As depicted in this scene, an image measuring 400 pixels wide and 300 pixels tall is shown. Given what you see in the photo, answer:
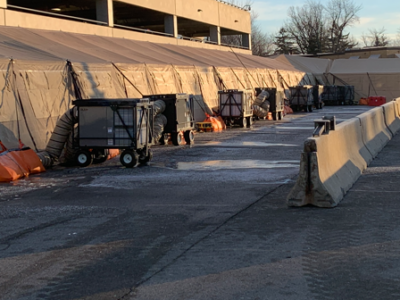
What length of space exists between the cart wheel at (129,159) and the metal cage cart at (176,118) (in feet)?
19.1

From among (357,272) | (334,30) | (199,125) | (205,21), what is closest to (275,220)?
(357,272)

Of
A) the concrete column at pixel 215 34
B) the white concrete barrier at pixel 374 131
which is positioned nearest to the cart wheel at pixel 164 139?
the white concrete barrier at pixel 374 131

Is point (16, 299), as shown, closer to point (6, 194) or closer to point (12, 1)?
point (6, 194)

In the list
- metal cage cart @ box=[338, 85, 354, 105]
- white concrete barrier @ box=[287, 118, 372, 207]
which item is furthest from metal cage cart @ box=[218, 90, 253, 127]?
metal cage cart @ box=[338, 85, 354, 105]

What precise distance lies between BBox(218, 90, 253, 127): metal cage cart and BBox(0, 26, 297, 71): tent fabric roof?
2.68 meters

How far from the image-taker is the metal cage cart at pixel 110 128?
14508 mm

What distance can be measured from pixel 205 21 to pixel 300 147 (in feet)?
107

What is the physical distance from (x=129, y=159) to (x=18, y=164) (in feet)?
8.99

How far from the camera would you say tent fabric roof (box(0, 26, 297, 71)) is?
718 inches

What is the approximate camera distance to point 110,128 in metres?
14.6

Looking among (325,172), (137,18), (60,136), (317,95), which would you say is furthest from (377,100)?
(325,172)

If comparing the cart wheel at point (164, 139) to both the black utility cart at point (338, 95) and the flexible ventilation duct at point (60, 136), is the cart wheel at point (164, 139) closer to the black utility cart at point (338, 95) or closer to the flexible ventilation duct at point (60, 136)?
the flexible ventilation duct at point (60, 136)

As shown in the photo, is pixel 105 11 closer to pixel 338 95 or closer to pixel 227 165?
pixel 227 165

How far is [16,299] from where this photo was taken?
17.0ft
